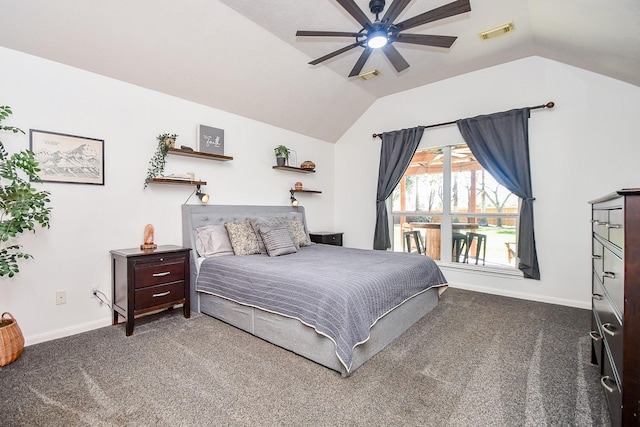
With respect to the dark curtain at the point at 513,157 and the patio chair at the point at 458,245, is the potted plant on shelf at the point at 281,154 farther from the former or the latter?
the patio chair at the point at 458,245

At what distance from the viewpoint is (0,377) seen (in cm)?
194

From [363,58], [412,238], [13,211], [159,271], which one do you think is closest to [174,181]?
[159,271]

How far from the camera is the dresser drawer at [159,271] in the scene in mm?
2639

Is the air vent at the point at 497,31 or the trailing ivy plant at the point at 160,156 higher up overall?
the air vent at the point at 497,31

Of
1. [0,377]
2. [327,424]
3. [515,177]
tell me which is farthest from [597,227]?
[0,377]

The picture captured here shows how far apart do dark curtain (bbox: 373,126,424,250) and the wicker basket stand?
165 inches

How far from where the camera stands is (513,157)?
3727mm

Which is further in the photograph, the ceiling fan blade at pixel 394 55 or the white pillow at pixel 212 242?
the white pillow at pixel 212 242

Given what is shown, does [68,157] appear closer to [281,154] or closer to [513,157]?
[281,154]

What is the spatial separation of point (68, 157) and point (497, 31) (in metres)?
4.38

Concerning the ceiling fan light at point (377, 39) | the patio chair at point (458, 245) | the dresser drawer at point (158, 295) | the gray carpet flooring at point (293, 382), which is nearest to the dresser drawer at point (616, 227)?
the gray carpet flooring at point (293, 382)

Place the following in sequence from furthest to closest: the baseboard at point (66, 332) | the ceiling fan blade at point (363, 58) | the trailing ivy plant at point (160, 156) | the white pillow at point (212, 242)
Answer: the white pillow at point (212, 242) < the trailing ivy plant at point (160, 156) < the ceiling fan blade at point (363, 58) < the baseboard at point (66, 332)

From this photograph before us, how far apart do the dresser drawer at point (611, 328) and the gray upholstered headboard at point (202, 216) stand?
3232 mm

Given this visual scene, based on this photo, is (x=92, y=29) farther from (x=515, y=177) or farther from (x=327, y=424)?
(x=515, y=177)
